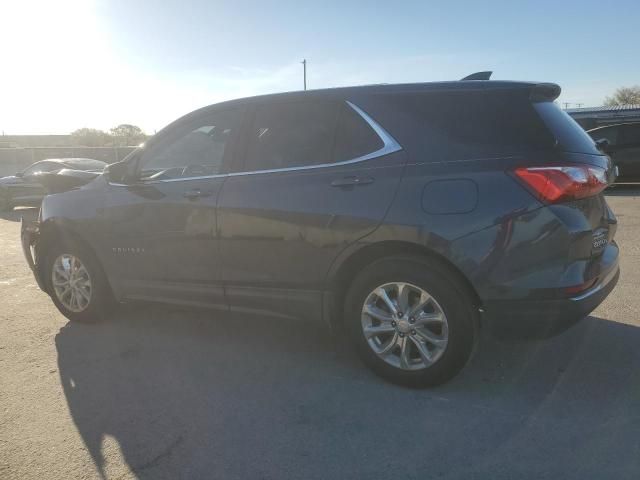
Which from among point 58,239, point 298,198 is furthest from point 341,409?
point 58,239

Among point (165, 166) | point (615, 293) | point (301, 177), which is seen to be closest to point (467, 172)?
point (301, 177)

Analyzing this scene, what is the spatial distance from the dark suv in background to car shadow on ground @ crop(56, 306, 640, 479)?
0.36m

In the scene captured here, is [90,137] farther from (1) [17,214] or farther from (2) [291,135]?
(2) [291,135]

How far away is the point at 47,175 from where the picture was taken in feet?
16.7

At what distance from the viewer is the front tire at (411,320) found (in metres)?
3.16

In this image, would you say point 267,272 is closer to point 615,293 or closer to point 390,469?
point 390,469

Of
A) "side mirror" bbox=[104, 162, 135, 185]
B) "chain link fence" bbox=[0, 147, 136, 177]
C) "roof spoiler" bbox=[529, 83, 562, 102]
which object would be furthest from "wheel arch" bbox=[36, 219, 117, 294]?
"chain link fence" bbox=[0, 147, 136, 177]

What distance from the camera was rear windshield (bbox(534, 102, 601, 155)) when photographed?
3.10 m

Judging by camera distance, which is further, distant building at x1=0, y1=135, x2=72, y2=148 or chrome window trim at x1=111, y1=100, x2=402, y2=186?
distant building at x1=0, y1=135, x2=72, y2=148

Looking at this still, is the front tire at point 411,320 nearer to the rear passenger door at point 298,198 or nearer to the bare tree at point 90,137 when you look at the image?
the rear passenger door at point 298,198

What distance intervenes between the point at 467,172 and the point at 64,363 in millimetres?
3234

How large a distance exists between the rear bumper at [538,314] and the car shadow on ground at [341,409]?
18.3 inches

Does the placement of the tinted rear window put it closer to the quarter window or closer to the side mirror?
the quarter window

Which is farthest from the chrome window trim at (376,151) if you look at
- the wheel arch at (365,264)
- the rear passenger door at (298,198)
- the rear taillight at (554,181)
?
the rear taillight at (554,181)
